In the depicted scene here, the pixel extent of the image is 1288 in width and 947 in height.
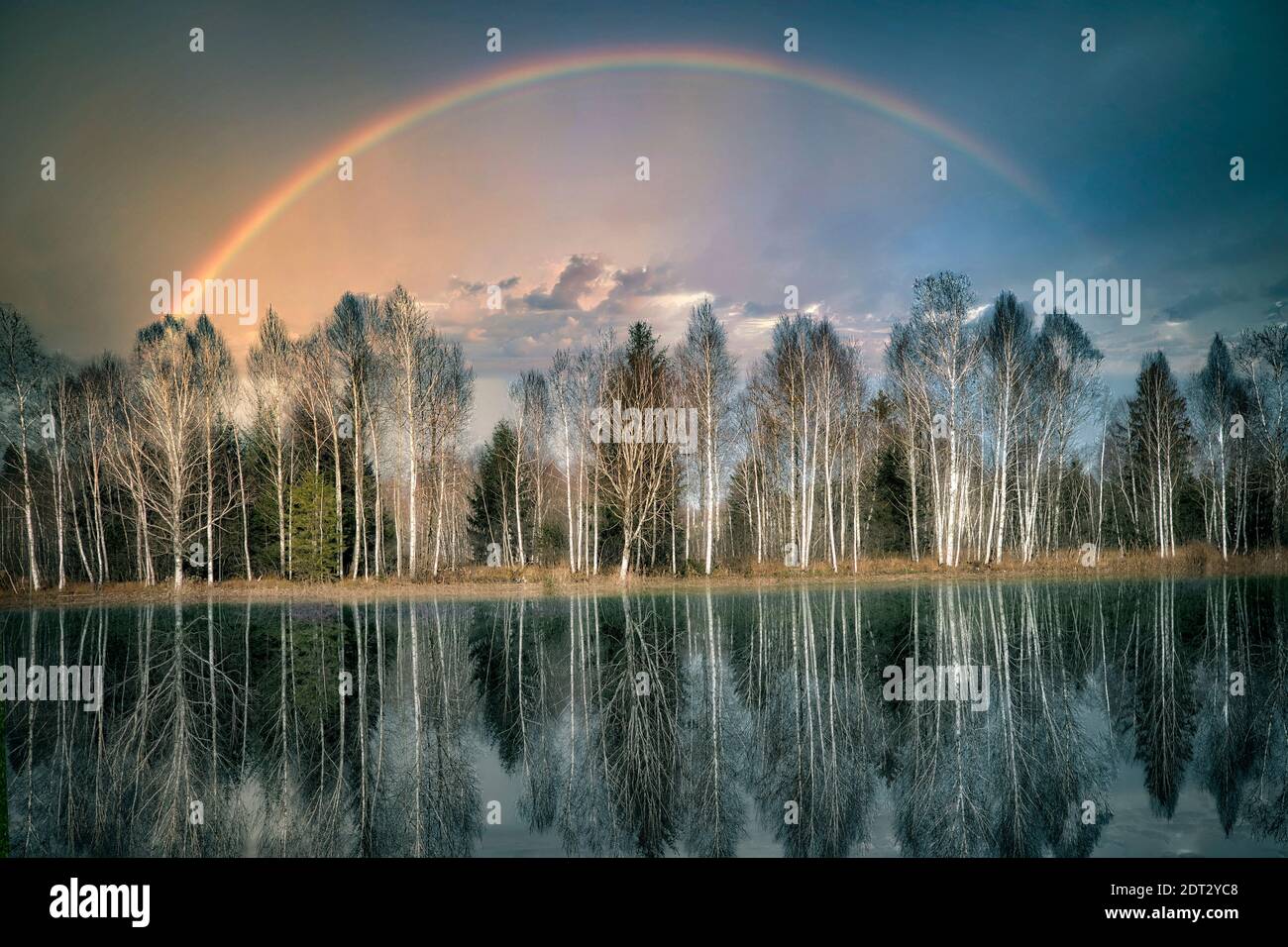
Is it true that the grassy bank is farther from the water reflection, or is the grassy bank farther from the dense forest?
the water reflection

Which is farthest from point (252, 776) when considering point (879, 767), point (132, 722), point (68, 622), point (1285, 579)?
point (1285, 579)

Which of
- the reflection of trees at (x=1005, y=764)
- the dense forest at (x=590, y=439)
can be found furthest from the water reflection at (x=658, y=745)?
the dense forest at (x=590, y=439)

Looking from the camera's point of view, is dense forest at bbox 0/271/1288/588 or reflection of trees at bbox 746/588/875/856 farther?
dense forest at bbox 0/271/1288/588

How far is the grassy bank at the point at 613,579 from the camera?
3459 cm

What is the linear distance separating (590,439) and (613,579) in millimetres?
8839

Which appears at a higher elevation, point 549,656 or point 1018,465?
point 1018,465

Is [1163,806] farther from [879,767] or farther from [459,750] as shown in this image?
[459,750]

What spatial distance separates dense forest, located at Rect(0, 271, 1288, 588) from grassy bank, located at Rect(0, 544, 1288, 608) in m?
1.27

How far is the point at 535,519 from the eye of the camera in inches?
2146

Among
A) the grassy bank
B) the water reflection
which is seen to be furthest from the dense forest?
the water reflection

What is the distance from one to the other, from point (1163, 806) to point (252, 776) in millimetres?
9885

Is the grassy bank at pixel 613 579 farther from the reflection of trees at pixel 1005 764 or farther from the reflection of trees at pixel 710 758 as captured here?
the reflection of trees at pixel 1005 764

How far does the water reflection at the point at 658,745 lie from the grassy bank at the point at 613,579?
15125 millimetres

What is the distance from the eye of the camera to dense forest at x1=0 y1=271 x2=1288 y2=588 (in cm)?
3956
